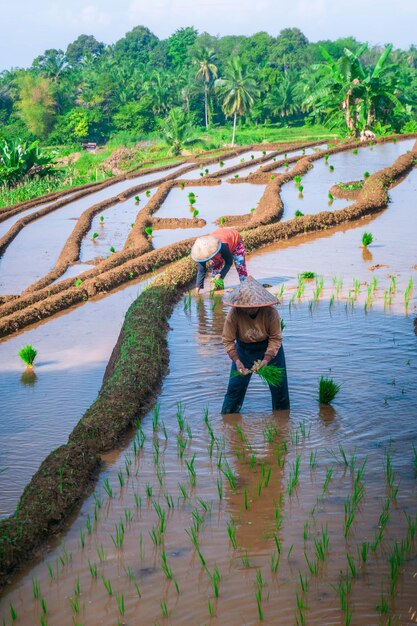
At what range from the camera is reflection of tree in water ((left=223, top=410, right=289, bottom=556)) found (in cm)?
412

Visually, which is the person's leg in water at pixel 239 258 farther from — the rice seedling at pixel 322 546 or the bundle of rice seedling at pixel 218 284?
the rice seedling at pixel 322 546

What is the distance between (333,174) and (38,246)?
8337 mm

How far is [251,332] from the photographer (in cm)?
536

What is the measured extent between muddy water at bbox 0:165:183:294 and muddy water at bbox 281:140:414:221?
14.2 feet

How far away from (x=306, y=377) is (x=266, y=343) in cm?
120

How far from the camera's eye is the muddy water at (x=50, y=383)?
5.52 m

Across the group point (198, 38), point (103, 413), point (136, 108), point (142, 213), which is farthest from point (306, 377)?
point (198, 38)

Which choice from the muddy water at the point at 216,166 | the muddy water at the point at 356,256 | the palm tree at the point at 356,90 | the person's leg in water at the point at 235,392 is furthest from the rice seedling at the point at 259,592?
the palm tree at the point at 356,90

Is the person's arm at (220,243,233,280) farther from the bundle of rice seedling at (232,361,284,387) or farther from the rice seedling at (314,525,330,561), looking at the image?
the rice seedling at (314,525,330,561)

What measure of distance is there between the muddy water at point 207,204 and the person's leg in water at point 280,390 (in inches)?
345

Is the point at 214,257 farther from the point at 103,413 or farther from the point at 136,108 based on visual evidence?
the point at 136,108

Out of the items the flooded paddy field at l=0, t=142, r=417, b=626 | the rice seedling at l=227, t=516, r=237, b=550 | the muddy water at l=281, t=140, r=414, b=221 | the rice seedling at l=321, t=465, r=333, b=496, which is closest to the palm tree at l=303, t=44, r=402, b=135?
the muddy water at l=281, t=140, r=414, b=221

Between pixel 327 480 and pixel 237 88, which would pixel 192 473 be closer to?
pixel 327 480

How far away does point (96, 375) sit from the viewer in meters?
7.53
